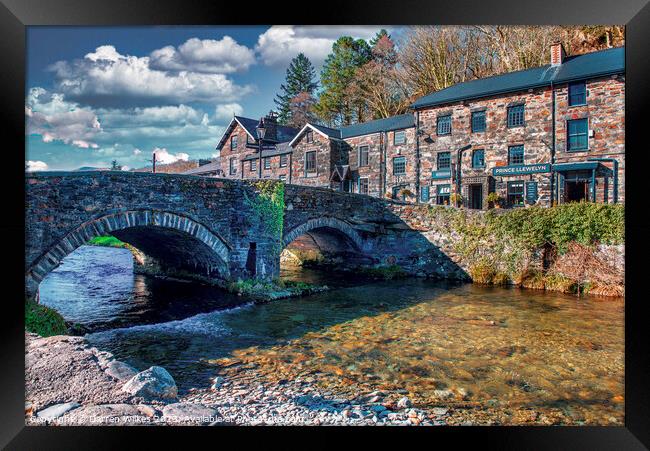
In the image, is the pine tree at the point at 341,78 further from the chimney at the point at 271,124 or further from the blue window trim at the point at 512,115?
the blue window trim at the point at 512,115

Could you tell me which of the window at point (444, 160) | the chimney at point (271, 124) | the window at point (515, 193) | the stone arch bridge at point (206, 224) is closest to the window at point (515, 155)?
the window at point (515, 193)

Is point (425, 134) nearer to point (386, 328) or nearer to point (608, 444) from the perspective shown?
point (386, 328)

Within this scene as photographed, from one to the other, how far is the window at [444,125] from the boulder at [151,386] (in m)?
18.3

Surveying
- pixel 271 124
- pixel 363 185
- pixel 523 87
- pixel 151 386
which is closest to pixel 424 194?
pixel 363 185

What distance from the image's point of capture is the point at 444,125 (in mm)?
20047

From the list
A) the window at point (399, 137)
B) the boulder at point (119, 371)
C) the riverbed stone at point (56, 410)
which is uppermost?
the window at point (399, 137)

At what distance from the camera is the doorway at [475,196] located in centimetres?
1884

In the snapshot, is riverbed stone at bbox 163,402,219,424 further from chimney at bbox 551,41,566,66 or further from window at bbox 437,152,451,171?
chimney at bbox 551,41,566,66

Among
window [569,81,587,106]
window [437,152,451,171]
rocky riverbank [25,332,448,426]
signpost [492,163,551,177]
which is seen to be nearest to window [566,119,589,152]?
window [569,81,587,106]

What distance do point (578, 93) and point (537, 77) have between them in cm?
192

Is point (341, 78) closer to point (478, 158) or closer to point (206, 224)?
point (478, 158)

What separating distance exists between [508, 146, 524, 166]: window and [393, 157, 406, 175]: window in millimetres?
5388

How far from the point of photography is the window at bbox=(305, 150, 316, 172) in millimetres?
23953

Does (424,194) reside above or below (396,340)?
above
